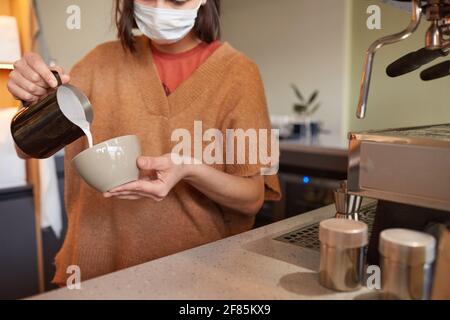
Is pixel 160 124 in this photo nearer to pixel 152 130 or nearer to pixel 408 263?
pixel 152 130

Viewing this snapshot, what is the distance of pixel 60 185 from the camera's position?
1881 mm

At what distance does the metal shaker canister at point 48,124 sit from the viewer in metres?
0.77

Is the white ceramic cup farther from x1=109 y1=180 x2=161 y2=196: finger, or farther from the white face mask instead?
the white face mask

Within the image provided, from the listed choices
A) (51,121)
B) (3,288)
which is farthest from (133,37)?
(3,288)

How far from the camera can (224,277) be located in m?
0.65

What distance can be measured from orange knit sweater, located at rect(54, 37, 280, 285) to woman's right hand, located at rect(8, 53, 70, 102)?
149mm

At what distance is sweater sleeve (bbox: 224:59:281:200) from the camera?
0.92 meters

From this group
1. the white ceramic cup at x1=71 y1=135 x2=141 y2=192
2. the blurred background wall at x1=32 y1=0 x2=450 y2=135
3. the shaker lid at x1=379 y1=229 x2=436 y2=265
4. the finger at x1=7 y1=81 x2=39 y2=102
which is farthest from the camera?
the blurred background wall at x1=32 y1=0 x2=450 y2=135

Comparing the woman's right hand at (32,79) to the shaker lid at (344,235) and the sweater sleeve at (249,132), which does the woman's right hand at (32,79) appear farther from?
the shaker lid at (344,235)

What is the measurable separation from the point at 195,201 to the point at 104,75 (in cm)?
33

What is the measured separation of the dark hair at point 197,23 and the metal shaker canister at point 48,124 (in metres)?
Answer: 0.21

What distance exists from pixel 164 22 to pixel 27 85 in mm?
296

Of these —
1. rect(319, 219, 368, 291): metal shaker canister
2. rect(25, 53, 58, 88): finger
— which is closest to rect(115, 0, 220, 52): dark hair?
rect(25, 53, 58, 88): finger
